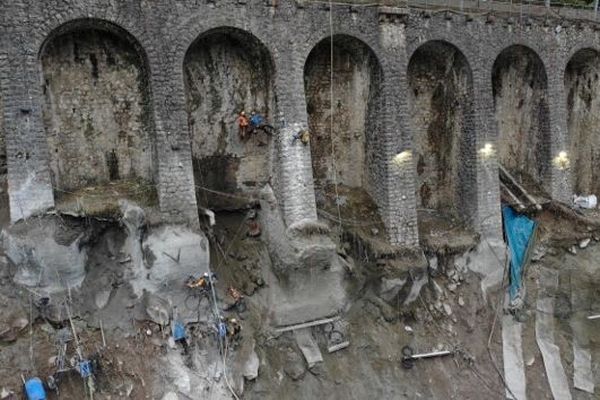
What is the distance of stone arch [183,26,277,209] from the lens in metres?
16.6

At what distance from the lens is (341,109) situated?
19.1 m

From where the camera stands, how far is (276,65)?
1631 cm

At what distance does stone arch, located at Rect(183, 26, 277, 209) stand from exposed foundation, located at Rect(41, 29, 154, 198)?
153 centimetres

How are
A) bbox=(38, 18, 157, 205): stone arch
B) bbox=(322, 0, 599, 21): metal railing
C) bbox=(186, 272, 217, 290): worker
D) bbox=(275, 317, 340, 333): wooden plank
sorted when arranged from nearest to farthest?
bbox=(38, 18, 157, 205): stone arch → bbox=(186, 272, 217, 290): worker → bbox=(275, 317, 340, 333): wooden plank → bbox=(322, 0, 599, 21): metal railing

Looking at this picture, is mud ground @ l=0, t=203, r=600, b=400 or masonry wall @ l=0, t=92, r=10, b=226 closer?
mud ground @ l=0, t=203, r=600, b=400

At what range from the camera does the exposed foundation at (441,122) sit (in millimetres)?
19578

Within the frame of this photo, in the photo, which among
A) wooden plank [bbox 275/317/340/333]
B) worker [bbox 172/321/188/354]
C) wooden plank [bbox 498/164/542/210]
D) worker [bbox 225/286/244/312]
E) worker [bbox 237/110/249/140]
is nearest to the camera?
worker [bbox 172/321/188/354]

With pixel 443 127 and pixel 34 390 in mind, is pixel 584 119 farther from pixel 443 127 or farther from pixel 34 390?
pixel 34 390

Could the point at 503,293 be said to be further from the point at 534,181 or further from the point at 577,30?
the point at 577,30

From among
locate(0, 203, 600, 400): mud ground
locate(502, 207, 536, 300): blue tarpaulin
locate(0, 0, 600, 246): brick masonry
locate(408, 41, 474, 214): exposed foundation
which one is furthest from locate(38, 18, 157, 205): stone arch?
locate(502, 207, 536, 300): blue tarpaulin

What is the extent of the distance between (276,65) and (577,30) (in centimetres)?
1286

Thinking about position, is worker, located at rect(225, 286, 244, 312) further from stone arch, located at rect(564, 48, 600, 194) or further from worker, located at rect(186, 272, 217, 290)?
stone arch, located at rect(564, 48, 600, 194)

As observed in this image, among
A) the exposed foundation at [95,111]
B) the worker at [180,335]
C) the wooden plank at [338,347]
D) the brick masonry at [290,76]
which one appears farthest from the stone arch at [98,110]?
the wooden plank at [338,347]

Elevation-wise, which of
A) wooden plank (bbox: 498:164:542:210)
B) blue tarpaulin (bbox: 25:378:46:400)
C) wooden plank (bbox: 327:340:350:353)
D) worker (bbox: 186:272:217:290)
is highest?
wooden plank (bbox: 498:164:542:210)
